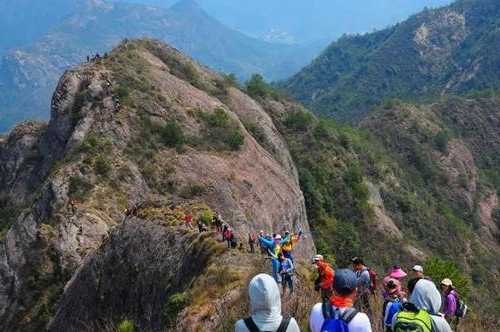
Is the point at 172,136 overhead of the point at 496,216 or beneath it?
overhead

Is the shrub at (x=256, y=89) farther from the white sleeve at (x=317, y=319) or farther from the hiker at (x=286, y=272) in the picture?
the white sleeve at (x=317, y=319)

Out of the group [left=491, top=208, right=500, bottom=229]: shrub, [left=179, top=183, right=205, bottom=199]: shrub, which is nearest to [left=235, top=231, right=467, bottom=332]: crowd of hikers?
[left=179, top=183, right=205, bottom=199]: shrub

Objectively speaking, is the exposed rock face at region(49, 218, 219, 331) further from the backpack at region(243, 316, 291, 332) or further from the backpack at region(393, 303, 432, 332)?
the backpack at region(243, 316, 291, 332)

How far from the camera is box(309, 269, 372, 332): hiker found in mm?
8516

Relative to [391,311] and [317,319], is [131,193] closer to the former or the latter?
[391,311]

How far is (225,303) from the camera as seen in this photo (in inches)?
686

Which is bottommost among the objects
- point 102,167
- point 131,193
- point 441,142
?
point 131,193

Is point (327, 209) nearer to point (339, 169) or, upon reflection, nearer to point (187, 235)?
point (339, 169)

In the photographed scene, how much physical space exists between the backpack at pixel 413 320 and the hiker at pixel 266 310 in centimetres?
195

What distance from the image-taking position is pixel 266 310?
8.33 m

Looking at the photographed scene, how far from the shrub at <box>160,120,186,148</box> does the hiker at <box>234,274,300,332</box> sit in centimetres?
5099

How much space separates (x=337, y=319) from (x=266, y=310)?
3.40 ft

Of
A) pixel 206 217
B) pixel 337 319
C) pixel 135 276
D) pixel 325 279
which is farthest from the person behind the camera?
pixel 206 217

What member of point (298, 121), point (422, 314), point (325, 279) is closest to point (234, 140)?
point (298, 121)
